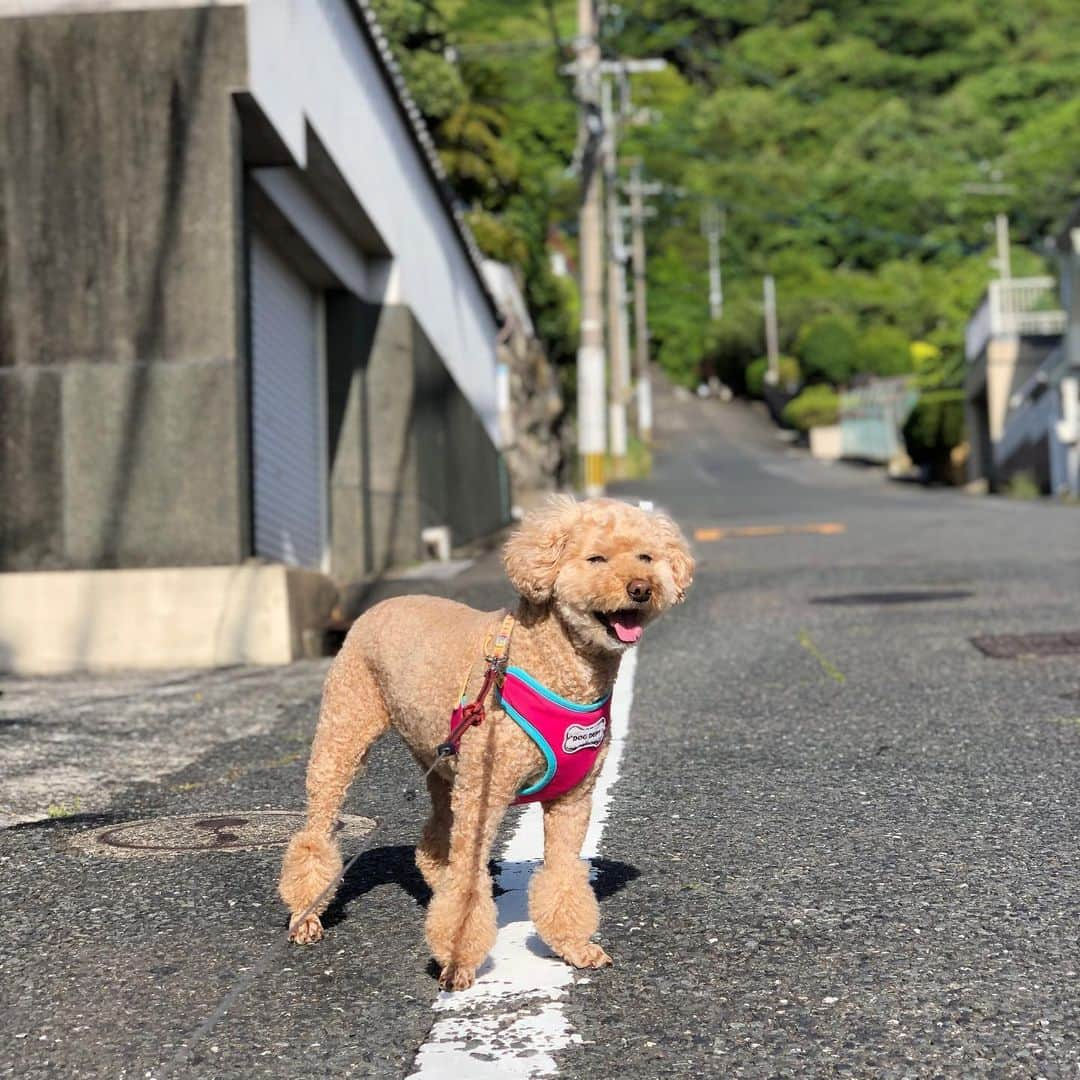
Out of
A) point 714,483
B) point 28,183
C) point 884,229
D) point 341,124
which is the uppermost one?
point 884,229

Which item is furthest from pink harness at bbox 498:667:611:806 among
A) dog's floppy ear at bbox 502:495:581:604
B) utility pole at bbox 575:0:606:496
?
utility pole at bbox 575:0:606:496

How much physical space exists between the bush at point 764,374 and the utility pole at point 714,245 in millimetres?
8926

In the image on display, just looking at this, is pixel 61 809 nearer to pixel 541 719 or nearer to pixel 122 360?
pixel 541 719

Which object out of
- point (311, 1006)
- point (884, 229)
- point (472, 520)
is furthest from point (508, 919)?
point (884, 229)

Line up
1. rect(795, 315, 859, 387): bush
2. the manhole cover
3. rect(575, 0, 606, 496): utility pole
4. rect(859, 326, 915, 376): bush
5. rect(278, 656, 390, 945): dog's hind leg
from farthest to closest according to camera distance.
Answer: rect(795, 315, 859, 387): bush < rect(859, 326, 915, 376): bush < rect(575, 0, 606, 496): utility pole < the manhole cover < rect(278, 656, 390, 945): dog's hind leg

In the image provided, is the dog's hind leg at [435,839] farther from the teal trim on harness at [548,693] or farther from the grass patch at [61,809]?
the grass patch at [61,809]

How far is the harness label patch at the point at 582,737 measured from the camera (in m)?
3.83

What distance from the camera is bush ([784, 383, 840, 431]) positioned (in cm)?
7162

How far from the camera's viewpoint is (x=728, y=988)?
12.0 ft

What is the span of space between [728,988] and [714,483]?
41.0 m

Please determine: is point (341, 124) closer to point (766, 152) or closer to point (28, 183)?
point (28, 183)

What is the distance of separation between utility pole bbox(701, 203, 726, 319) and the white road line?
102 meters

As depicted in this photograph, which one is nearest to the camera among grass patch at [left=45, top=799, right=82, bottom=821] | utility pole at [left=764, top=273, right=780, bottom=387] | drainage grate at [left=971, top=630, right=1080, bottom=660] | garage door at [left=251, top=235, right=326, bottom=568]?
grass patch at [left=45, top=799, right=82, bottom=821]

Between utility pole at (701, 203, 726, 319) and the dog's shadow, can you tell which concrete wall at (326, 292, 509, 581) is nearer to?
the dog's shadow
